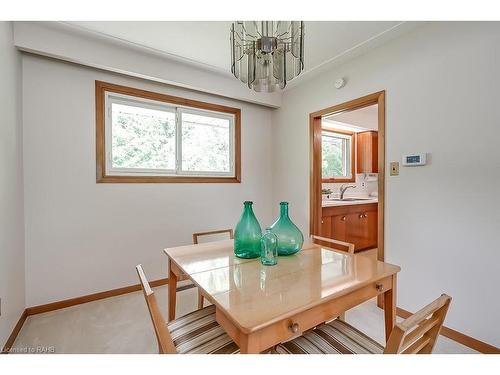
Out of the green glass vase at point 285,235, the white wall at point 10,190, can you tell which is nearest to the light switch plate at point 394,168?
the green glass vase at point 285,235

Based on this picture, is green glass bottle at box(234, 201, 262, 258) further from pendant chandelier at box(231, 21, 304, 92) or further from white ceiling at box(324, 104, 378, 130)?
white ceiling at box(324, 104, 378, 130)

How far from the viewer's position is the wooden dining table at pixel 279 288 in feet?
2.69

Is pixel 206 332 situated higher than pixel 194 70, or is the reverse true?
pixel 194 70

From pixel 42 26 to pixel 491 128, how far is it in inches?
132

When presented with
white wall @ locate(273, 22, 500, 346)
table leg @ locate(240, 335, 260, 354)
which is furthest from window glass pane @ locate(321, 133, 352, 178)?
table leg @ locate(240, 335, 260, 354)

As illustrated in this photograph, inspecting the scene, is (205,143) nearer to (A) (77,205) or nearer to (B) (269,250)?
(A) (77,205)

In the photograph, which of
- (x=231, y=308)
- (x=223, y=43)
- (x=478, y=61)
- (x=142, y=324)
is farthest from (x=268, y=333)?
(x=223, y=43)

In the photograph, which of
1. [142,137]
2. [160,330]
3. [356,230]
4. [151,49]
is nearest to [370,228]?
[356,230]

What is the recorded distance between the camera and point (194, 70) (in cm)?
258

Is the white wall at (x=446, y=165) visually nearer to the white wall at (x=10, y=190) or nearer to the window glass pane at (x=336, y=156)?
the window glass pane at (x=336, y=156)

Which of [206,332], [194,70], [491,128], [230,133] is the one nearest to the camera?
[206,332]

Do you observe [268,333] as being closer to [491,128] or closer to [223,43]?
[491,128]

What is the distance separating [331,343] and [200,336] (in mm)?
603

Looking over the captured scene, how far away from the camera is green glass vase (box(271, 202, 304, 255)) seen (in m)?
1.43
